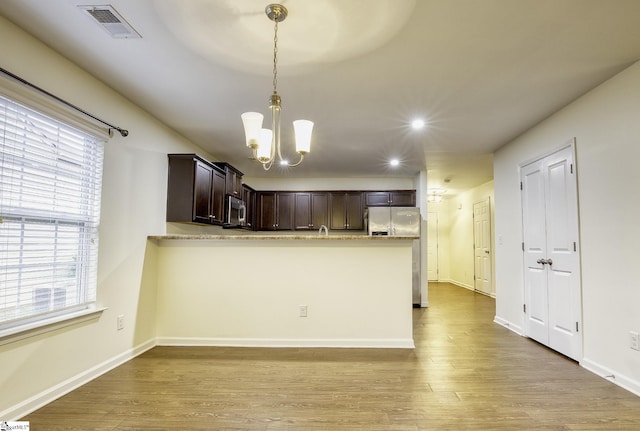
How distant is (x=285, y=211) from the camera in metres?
6.79

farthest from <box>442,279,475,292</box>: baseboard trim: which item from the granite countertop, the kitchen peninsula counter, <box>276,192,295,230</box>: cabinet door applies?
the granite countertop

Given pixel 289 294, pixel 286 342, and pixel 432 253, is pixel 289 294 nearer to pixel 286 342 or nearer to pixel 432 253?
pixel 286 342

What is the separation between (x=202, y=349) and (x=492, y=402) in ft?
8.76

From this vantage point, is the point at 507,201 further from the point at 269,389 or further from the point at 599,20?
the point at 269,389

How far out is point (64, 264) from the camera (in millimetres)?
2596

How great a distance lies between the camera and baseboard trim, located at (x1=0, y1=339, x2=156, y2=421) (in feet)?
7.06

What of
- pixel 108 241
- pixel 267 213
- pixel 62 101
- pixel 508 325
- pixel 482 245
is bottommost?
pixel 508 325

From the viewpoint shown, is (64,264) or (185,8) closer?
(185,8)

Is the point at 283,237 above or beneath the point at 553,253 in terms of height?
above

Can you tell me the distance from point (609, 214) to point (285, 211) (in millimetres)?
5032

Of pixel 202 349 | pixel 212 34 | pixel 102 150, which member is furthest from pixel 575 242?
pixel 102 150

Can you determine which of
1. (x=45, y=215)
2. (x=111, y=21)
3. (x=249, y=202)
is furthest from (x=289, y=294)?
(x=249, y=202)

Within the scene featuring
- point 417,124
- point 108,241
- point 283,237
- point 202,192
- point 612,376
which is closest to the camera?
point 612,376

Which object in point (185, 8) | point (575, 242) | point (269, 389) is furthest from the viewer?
point (575, 242)
